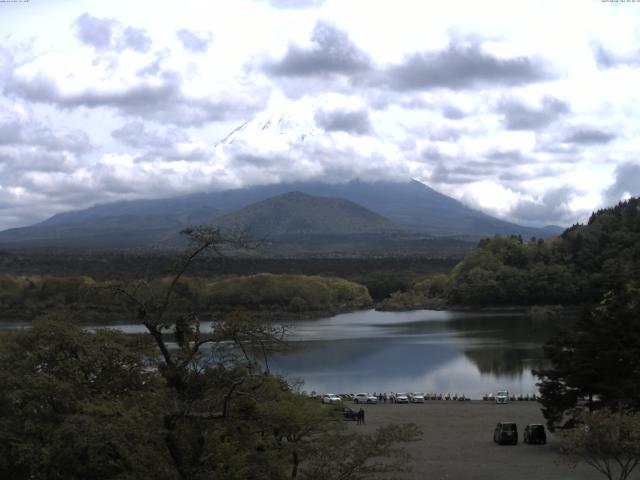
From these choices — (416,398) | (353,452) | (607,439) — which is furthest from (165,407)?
(416,398)

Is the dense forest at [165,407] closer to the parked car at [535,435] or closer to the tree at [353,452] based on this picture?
the tree at [353,452]

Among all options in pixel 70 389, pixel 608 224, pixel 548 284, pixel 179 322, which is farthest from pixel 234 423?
pixel 608 224

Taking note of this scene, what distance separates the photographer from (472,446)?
21312 millimetres

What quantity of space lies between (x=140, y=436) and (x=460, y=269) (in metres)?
91.6

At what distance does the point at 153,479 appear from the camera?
8680 mm

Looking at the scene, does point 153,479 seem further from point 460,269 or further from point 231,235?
point 460,269

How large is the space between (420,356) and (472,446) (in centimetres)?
2629

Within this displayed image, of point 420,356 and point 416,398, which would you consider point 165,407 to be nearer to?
point 416,398

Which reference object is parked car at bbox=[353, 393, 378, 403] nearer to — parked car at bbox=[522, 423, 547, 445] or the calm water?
the calm water

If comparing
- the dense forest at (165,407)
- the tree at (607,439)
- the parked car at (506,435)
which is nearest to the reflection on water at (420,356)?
the parked car at (506,435)

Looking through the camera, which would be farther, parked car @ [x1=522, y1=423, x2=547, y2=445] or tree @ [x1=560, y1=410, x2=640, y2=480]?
parked car @ [x1=522, y1=423, x2=547, y2=445]

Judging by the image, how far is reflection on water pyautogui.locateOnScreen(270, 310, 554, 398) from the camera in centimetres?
3769

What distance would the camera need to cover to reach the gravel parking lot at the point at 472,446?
17.7 meters

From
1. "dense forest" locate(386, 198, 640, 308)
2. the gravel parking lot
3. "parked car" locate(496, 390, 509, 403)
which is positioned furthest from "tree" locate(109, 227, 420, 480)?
"dense forest" locate(386, 198, 640, 308)
